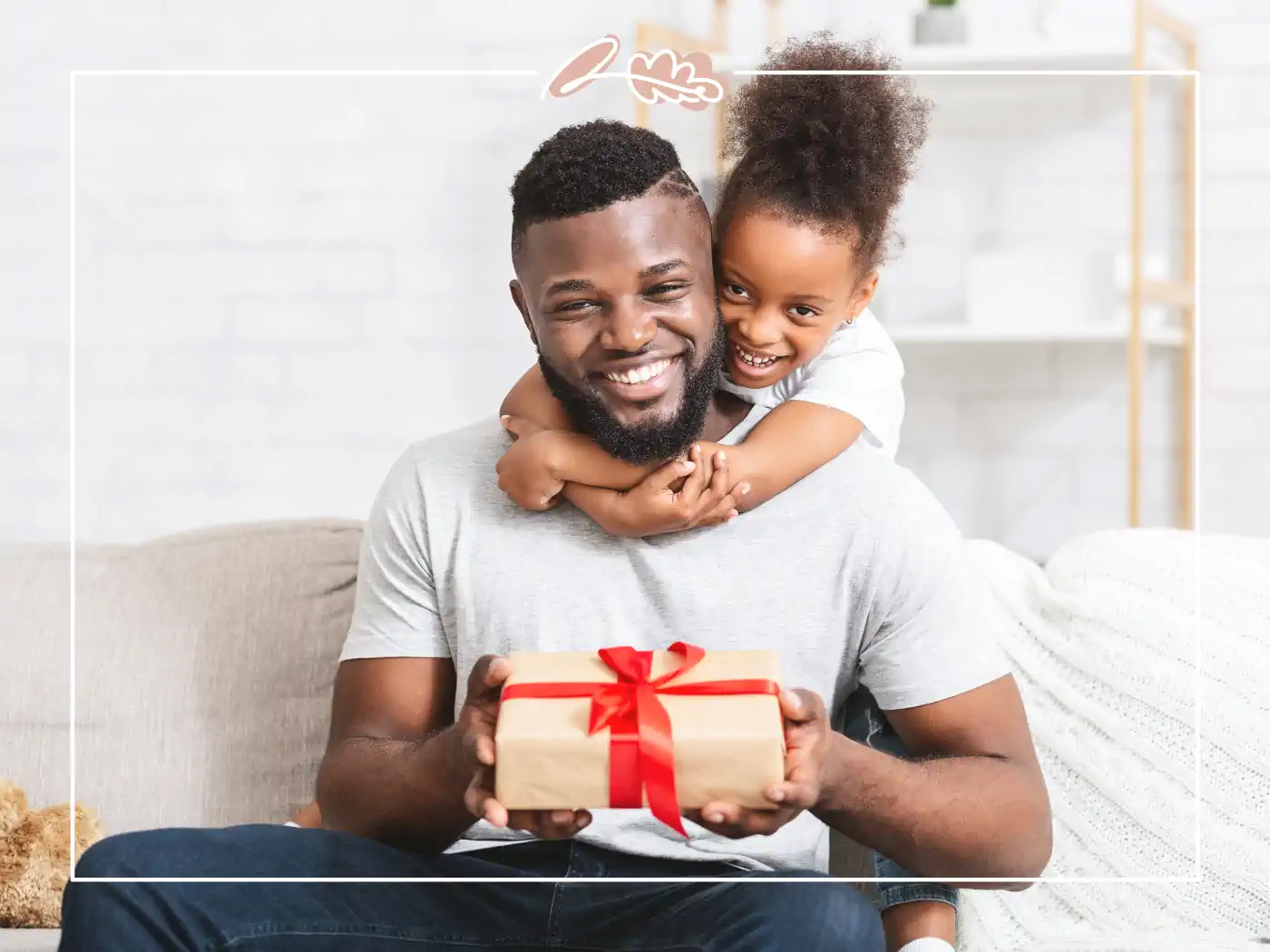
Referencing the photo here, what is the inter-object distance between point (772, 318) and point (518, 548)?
0.95ft

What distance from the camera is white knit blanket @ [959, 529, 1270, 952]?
1.32m

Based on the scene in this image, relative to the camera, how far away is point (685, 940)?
1046 mm

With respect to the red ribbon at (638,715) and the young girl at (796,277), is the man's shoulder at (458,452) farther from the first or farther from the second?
the red ribbon at (638,715)

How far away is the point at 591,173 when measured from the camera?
3.43ft

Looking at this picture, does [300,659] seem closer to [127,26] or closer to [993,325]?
[993,325]

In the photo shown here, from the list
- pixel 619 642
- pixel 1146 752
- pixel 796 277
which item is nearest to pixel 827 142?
pixel 796 277

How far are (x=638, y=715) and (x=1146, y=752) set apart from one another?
680mm

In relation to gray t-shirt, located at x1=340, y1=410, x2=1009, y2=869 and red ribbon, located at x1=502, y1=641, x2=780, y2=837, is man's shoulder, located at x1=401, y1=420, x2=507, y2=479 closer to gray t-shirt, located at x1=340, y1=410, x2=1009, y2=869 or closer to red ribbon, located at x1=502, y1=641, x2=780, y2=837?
gray t-shirt, located at x1=340, y1=410, x2=1009, y2=869

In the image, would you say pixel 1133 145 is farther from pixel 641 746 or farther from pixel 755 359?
pixel 641 746

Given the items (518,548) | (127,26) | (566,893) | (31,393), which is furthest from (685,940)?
(127,26)

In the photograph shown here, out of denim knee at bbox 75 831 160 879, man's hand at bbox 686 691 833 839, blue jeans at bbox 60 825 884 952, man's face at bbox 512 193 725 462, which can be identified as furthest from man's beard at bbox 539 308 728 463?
denim knee at bbox 75 831 160 879

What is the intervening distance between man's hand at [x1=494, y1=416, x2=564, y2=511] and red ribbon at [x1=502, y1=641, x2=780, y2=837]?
0.20 meters

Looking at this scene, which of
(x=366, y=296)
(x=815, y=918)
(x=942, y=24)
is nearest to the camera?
(x=815, y=918)

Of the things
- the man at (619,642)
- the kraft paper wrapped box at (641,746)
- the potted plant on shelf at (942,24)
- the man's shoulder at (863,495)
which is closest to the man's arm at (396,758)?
the man at (619,642)
